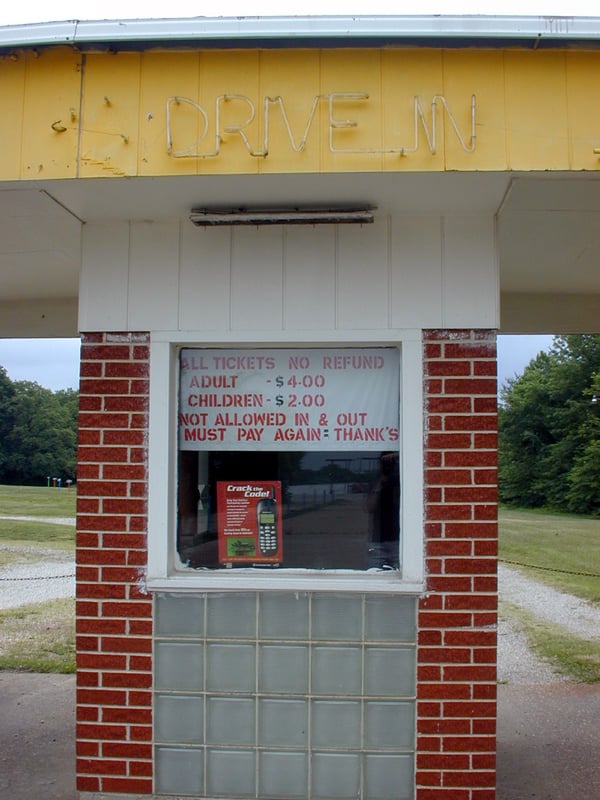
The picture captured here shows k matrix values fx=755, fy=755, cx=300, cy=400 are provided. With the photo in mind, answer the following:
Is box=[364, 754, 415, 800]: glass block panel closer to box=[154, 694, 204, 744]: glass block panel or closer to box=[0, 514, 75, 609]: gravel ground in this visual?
box=[154, 694, 204, 744]: glass block panel

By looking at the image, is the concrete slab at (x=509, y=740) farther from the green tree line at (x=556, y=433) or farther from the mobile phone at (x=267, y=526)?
the green tree line at (x=556, y=433)

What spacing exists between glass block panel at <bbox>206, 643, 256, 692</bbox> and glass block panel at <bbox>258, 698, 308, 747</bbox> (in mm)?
128

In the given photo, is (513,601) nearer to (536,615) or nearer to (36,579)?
(536,615)

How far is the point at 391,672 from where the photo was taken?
140 inches

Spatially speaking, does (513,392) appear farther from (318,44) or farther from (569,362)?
(318,44)

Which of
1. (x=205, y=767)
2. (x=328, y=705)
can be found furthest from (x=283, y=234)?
(x=205, y=767)

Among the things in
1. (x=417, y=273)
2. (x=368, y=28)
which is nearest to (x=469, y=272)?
(x=417, y=273)

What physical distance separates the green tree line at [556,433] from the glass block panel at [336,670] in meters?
40.6

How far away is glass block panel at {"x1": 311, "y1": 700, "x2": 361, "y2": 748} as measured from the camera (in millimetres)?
3564

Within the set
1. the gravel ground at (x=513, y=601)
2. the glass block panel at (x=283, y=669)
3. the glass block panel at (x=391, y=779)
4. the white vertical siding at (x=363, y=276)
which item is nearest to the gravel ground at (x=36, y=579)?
the gravel ground at (x=513, y=601)

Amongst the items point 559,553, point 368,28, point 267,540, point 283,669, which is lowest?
point 559,553

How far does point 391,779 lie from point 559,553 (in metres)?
15.0

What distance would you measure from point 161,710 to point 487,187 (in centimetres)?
286

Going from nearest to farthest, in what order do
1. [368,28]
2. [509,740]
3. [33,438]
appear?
[368,28], [509,740], [33,438]
